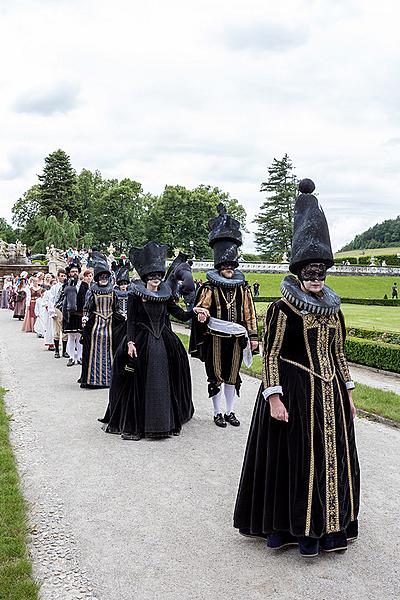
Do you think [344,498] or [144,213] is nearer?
[344,498]

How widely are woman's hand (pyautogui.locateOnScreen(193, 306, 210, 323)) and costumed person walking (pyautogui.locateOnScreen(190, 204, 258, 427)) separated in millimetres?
233

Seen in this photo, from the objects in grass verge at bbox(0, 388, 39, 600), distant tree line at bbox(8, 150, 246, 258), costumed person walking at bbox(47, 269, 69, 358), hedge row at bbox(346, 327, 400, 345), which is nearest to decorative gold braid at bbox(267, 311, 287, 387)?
grass verge at bbox(0, 388, 39, 600)

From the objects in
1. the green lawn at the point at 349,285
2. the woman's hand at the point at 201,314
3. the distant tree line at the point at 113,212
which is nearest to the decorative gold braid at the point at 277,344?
the woman's hand at the point at 201,314

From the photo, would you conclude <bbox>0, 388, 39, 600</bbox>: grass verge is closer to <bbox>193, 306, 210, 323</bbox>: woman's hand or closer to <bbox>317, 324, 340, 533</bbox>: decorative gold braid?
<bbox>317, 324, 340, 533</bbox>: decorative gold braid

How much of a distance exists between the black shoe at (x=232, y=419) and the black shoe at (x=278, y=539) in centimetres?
340

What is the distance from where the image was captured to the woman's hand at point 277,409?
4168 millimetres

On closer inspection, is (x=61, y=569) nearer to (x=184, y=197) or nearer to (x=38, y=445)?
(x=38, y=445)

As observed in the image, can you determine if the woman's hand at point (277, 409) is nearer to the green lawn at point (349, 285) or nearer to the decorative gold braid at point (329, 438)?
the decorative gold braid at point (329, 438)

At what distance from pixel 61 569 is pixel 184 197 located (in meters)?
68.5

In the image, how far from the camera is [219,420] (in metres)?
7.75

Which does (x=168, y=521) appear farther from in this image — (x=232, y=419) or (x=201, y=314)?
(x=232, y=419)

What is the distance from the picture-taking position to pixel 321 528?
161 inches

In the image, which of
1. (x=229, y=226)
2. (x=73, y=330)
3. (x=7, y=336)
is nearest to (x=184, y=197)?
(x=7, y=336)

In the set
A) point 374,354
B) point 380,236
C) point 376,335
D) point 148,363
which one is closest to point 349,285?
point 376,335
